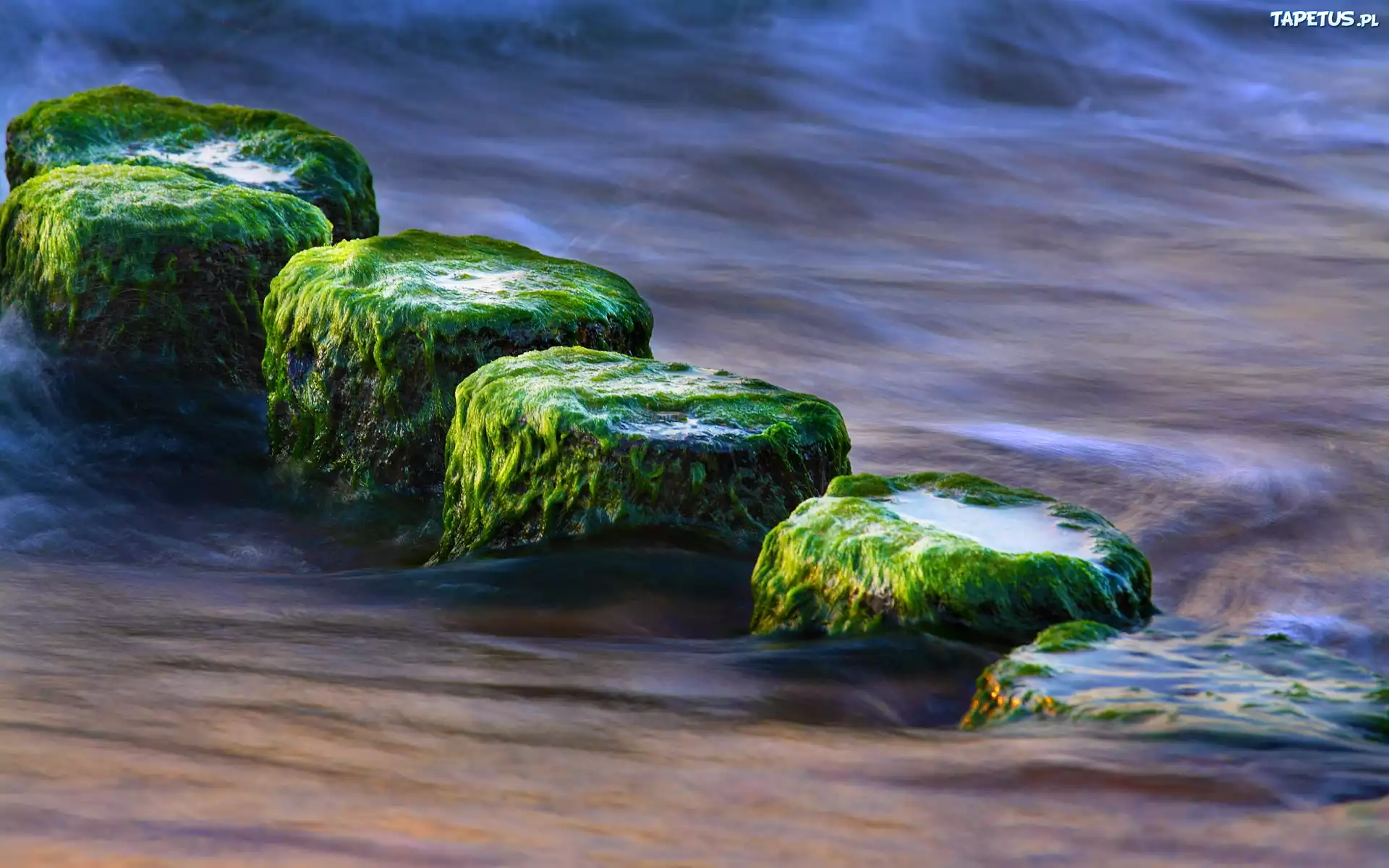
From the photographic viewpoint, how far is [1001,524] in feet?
11.1

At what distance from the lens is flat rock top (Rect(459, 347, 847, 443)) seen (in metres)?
3.72

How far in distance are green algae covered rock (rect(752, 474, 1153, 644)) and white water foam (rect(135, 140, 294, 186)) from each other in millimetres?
3325

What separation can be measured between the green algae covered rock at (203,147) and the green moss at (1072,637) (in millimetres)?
3964

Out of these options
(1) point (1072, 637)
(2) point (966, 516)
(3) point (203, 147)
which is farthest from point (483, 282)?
(1) point (1072, 637)

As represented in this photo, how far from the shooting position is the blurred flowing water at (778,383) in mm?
2396

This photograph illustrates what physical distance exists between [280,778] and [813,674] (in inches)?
45.7

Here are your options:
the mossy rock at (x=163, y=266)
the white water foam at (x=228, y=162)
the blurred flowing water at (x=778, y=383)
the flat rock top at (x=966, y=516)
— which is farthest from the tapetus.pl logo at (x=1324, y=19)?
the flat rock top at (x=966, y=516)

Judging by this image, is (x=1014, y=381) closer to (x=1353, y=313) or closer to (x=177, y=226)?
(x=1353, y=313)

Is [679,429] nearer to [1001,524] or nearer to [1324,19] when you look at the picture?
[1001,524]

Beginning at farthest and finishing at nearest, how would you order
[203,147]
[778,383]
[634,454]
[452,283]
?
[778,383]
[203,147]
[452,283]
[634,454]

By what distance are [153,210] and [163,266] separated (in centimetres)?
21

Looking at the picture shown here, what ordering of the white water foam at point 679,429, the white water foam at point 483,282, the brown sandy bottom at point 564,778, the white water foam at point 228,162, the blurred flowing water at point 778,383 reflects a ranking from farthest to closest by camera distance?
the white water foam at point 228,162 < the white water foam at point 483,282 < the white water foam at point 679,429 < the blurred flowing water at point 778,383 < the brown sandy bottom at point 564,778

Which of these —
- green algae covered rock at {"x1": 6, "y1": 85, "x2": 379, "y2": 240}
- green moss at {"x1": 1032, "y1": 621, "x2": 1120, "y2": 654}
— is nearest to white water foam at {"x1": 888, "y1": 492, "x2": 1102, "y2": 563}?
green moss at {"x1": 1032, "y1": 621, "x2": 1120, "y2": 654}

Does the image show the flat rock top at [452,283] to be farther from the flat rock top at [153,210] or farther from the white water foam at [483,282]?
the flat rock top at [153,210]
